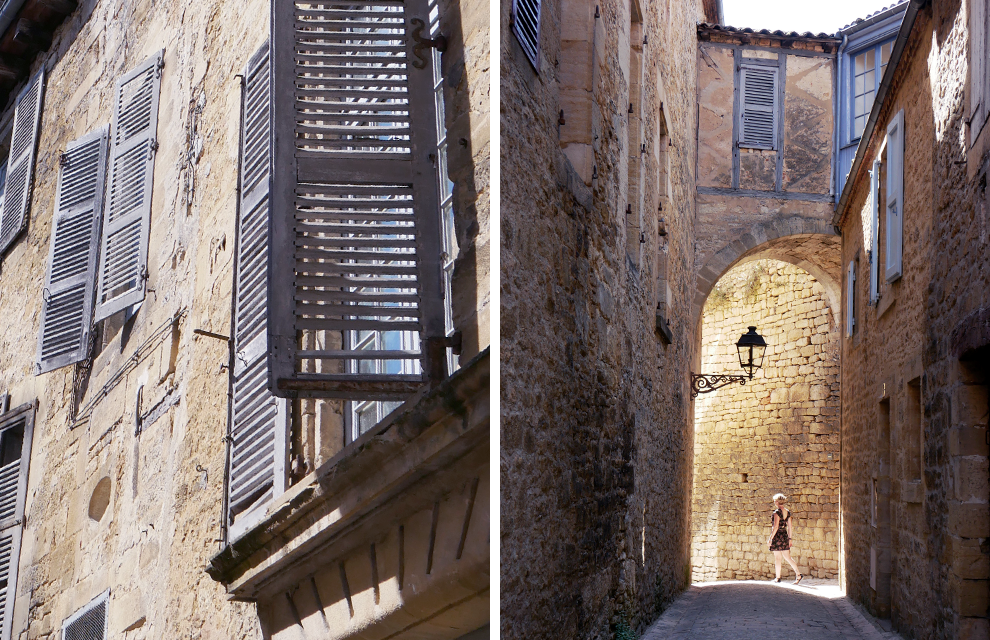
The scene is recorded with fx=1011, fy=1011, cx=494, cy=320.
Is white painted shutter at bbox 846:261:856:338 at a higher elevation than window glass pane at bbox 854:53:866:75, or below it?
below

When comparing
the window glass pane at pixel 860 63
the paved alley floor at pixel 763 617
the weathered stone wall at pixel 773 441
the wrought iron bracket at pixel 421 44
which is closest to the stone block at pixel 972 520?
the paved alley floor at pixel 763 617

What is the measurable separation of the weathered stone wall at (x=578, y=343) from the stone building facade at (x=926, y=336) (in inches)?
75.0

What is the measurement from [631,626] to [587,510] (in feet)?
6.10

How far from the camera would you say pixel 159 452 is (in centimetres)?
643

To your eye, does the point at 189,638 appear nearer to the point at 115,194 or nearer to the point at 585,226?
the point at 585,226

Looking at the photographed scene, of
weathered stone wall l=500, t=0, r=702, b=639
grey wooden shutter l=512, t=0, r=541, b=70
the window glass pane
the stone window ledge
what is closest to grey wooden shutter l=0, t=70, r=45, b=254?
weathered stone wall l=500, t=0, r=702, b=639

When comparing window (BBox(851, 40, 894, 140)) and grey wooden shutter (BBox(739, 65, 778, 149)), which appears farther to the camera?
grey wooden shutter (BBox(739, 65, 778, 149))

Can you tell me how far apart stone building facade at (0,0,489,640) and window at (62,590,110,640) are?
0.10 feet

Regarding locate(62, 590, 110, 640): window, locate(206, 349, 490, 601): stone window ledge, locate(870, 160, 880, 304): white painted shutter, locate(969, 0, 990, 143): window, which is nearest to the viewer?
locate(206, 349, 490, 601): stone window ledge

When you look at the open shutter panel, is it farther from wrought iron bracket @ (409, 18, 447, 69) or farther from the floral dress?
the floral dress

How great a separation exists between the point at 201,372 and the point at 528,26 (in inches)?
116

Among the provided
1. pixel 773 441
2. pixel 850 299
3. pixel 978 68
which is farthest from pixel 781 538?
pixel 978 68

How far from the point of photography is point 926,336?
6.77 meters

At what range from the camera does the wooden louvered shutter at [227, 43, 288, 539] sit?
504cm
